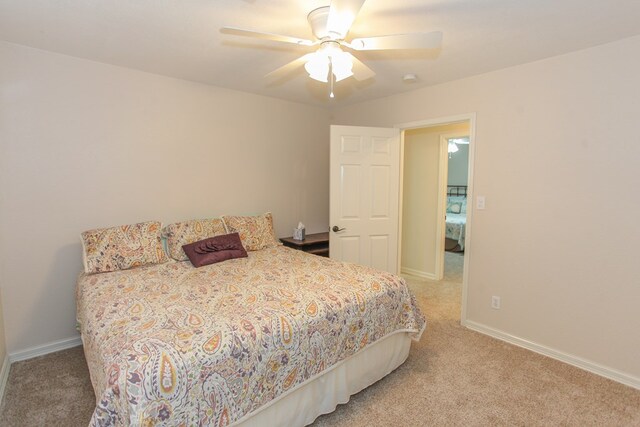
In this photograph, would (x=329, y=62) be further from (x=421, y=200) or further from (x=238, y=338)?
(x=421, y=200)

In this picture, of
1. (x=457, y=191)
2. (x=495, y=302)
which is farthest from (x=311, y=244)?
(x=457, y=191)

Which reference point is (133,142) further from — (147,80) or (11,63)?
(11,63)

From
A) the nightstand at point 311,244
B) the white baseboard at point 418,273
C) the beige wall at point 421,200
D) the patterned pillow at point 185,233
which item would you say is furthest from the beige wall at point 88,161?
the white baseboard at point 418,273

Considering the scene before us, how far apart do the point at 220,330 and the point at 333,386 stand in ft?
2.73

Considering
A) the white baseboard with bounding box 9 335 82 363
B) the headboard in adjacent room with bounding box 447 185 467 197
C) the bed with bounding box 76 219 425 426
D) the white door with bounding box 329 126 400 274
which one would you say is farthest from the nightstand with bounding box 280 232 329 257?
the headboard in adjacent room with bounding box 447 185 467 197

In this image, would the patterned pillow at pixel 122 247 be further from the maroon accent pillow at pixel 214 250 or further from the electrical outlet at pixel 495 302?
the electrical outlet at pixel 495 302

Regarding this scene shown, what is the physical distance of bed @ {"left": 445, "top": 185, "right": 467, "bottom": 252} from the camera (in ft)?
20.6

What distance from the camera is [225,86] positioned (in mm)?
3467

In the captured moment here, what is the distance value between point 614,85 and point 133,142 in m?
3.86

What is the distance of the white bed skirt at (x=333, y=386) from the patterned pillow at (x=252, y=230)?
162cm

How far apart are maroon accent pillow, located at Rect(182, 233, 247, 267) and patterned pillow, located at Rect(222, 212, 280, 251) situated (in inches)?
7.0

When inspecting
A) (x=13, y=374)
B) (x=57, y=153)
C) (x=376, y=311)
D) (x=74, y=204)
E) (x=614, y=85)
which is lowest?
(x=13, y=374)

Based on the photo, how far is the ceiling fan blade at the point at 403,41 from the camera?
173 centimetres

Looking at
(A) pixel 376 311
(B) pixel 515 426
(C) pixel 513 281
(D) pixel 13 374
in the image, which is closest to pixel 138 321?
(A) pixel 376 311
